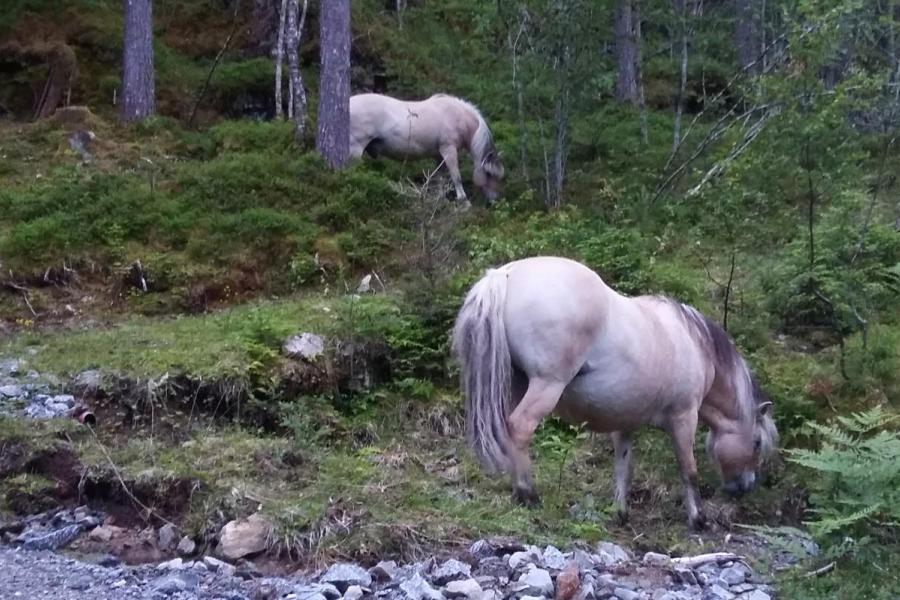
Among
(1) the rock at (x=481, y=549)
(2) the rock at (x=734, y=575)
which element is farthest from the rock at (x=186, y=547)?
(2) the rock at (x=734, y=575)

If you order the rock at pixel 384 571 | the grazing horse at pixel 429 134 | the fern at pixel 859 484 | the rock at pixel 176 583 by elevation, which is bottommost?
the rock at pixel 176 583

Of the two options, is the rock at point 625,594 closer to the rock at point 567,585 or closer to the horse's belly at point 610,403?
the rock at point 567,585

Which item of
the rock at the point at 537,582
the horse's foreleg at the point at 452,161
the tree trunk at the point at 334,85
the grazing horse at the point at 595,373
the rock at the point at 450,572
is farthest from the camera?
the horse's foreleg at the point at 452,161

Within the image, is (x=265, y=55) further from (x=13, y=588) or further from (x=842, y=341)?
(x=13, y=588)

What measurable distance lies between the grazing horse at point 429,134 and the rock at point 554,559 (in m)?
8.84

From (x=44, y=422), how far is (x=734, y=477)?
15.7 feet

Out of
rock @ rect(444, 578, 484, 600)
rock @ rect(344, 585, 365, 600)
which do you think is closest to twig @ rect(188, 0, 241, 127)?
rock @ rect(344, 585, 365, 600)

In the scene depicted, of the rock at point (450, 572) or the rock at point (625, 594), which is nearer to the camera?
the rock at point (625, 594)

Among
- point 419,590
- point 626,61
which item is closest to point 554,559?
point 419,590

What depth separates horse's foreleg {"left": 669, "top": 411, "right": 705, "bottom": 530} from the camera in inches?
279

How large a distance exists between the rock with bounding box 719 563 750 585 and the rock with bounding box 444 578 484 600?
139cm

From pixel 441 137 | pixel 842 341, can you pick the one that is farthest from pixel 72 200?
pixel 842 341

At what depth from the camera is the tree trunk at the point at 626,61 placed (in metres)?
16.4

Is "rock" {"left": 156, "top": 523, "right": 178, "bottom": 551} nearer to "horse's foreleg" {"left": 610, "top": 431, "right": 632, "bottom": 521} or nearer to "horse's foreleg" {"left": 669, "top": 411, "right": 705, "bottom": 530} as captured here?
"horse's foreleg" {"left": 610, "top": 431, "right": 632, "bottom": 521}
